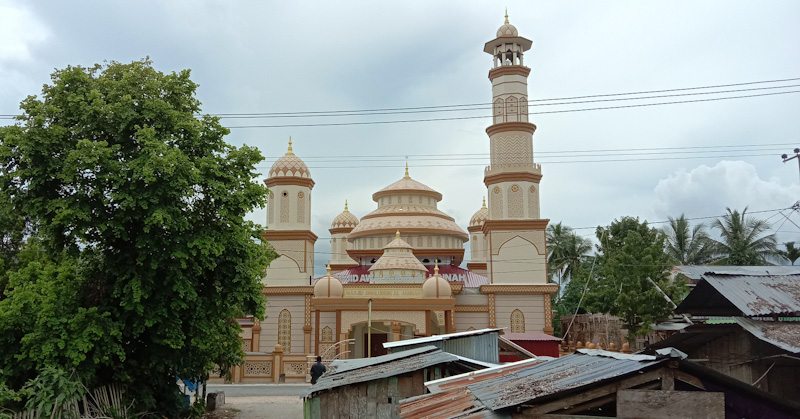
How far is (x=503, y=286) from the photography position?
2894 cm

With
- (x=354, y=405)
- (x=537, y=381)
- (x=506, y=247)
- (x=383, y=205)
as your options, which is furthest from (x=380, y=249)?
(x=537, y=381)

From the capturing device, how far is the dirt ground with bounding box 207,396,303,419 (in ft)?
57.8

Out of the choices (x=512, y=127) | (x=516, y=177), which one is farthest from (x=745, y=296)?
(x=512, y=127)

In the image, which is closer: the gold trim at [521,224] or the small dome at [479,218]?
the gold trim at [521,224]

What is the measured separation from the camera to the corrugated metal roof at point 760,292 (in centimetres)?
917

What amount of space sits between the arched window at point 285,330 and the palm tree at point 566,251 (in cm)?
2193

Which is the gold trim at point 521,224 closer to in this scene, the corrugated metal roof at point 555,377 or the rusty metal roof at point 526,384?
the rusty metal roof at point 526,384

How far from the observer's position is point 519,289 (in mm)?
28891

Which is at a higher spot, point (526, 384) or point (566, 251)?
point (566, 251)

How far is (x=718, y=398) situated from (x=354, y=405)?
18.3 ft

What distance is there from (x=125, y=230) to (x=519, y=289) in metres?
19.1

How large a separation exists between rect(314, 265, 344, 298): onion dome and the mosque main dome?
21.0ft

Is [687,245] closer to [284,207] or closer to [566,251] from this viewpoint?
[566,251]

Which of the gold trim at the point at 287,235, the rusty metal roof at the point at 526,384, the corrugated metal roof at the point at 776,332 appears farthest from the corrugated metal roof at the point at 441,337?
the gold trim at the point at 287,235
